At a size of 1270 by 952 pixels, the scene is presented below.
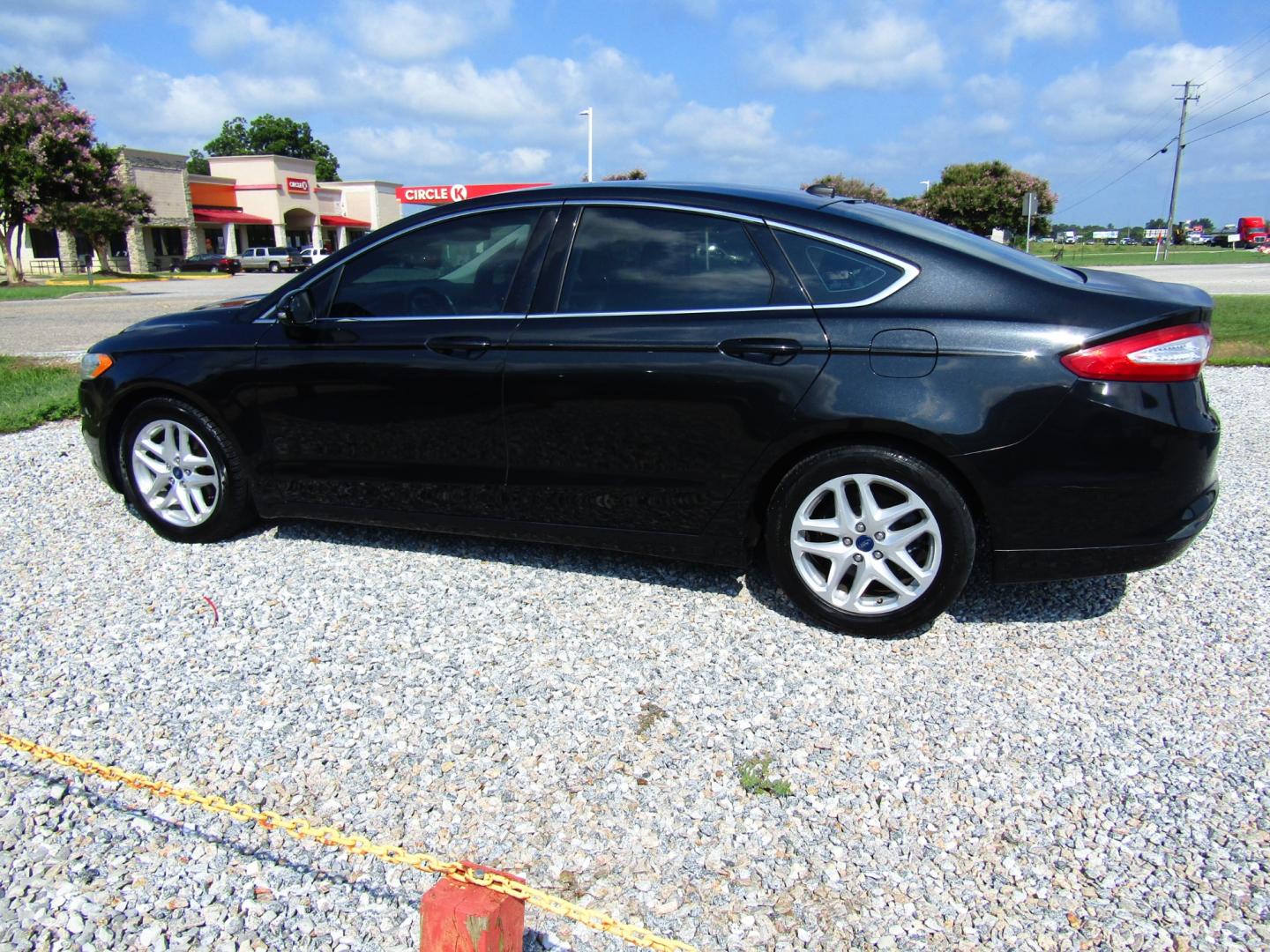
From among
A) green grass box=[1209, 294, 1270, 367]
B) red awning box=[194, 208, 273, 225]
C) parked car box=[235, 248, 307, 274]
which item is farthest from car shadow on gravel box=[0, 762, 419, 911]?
red awning box=[194, 208, 273, 225]

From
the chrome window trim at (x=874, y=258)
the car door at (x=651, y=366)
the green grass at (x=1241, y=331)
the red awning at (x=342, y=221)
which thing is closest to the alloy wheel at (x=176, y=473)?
the car door at (x=651, y=366)

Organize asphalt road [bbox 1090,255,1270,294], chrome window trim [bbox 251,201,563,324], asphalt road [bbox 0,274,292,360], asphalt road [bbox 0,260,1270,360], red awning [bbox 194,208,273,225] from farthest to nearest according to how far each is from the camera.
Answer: red awning [bbox 194,208,273,225] → asphalt road [bbox 1090,255,1270,294] → asphalt road [bbox 0,260,1270,360] → asphalt road [bbox 0,274,292,360] → chrome window trim [bbox 251,201,563,324]

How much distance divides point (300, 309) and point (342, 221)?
7070 cm

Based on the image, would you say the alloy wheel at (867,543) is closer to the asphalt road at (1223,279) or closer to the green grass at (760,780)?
the green grass at (760,780)

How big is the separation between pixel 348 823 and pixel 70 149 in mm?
38089

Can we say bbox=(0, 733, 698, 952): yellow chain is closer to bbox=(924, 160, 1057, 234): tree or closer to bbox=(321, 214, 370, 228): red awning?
bbox=(924, 160, 1057, 234): tree

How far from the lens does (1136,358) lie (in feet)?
10.6

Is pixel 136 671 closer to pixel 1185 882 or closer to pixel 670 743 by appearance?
pixel 670 743

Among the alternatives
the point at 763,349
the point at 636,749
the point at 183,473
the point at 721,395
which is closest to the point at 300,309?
the point at 183,473

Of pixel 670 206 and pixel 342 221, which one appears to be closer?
pixel 670 206

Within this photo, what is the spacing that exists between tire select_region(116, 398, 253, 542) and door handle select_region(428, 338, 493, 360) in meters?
1.29

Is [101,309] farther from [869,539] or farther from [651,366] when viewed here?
[869,539]

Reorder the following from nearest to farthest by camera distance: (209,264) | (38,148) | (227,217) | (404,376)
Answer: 1. (404,376)
2. (38,148)
3. (209,264)
4. (227,217)

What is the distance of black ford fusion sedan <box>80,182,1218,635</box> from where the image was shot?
3.30 metres
